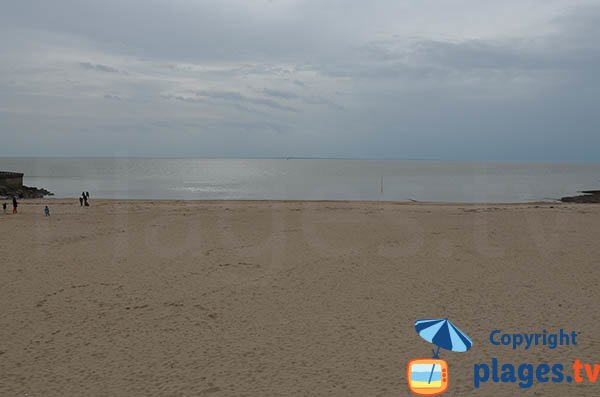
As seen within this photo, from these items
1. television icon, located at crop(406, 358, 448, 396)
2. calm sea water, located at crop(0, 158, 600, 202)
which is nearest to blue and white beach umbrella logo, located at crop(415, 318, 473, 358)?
television icon, located at crop(406, 358, 448, 396)

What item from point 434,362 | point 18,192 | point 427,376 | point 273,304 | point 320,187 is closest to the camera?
point 427,376

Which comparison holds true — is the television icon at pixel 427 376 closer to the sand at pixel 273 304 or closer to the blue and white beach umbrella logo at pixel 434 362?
the blue and white beach umbrella logo at pixel 434 362

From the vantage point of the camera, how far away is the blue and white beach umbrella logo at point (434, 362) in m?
6.77

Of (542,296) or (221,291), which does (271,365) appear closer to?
(221,291)

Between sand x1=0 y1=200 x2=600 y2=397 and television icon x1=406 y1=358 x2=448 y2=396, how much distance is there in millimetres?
145

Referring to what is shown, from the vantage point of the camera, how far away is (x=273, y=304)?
10.7m

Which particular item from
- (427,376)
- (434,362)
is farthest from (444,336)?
(427,376)

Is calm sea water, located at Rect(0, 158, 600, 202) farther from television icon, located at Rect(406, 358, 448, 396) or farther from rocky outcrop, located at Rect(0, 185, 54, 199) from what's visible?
television icon, located at Rect(406, 358, 448, 396)

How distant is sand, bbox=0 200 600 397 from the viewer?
7.18 m

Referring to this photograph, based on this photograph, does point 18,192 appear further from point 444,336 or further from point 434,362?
point 434,362

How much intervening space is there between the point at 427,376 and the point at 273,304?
4356mm

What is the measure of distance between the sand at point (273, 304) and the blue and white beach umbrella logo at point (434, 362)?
0.16 meters


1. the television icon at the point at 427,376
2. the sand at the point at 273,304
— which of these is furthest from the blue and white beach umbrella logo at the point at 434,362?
the sand at the point at 273,304

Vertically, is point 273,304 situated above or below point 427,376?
above
